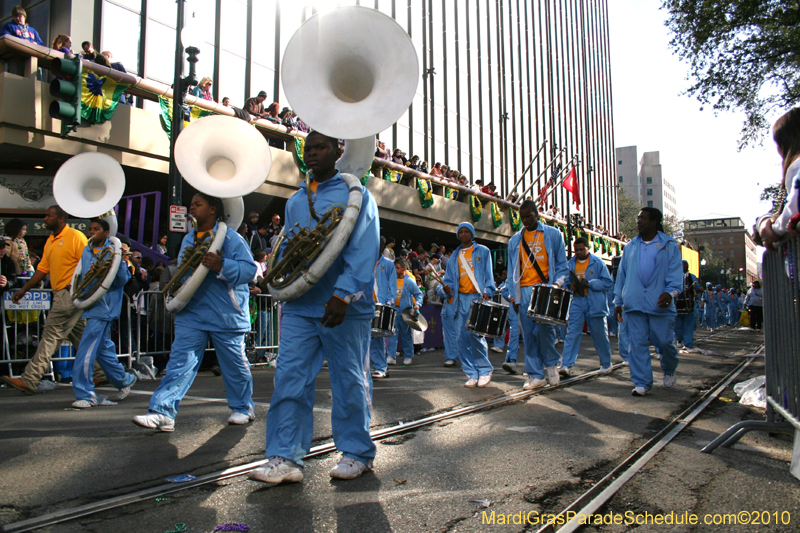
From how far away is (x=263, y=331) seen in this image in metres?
11.2

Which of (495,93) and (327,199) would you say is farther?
(495,93)

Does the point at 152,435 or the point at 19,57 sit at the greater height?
the point at 19,57

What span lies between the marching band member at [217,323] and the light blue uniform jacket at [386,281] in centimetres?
485

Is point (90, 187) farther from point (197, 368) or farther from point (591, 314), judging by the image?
point (591, 314)

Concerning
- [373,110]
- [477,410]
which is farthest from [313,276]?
[477,410]

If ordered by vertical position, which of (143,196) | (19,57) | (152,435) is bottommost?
(152,435)

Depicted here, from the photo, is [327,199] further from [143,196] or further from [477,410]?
[143,196]

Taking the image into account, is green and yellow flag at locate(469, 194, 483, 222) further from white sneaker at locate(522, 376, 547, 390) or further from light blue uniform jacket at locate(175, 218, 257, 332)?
light blue uniform jacket at locate(175, 218, 257, 332)

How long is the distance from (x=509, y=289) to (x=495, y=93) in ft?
106

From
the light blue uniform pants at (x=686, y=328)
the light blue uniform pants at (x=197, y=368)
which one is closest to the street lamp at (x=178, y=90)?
the light blue uniform pants at (x=197, y=368)

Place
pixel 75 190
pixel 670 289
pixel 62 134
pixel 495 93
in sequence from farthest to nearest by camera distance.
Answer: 1. pixel 495 93
2. pixel 62 134
3. pixel 75 190
4. pixel 670 289

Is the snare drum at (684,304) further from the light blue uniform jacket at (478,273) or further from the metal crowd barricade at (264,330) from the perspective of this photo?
the metal crowd barricade at (264,330)

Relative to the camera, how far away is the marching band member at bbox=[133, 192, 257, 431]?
486cm

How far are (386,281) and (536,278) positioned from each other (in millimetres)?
3273
